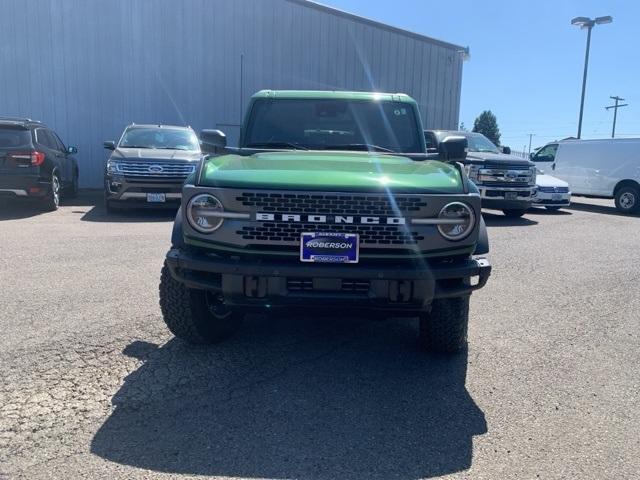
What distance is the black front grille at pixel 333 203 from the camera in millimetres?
3359

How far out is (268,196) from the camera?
133 inches

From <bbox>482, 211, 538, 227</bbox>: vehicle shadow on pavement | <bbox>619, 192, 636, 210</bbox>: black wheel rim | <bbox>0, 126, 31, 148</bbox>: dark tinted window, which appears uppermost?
<bbox>0, 126, 31, 148</bbox>: dark tinted window

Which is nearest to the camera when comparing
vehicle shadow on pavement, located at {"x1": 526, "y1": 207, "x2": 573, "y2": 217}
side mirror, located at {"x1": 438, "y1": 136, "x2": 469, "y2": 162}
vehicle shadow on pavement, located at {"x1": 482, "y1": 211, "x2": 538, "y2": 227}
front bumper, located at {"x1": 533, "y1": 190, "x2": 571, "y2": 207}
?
side mirror, located at {"x1": 438, "y1": 136, "x2": 469, "y2": 162}

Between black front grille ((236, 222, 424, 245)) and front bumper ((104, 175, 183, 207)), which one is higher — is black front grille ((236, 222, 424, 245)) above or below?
above

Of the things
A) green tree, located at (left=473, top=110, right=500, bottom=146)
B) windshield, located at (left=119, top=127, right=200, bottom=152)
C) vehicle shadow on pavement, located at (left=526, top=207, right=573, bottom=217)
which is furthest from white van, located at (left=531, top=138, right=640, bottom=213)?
green tree, located at (left=473, top=110, right=500, bottom=146)

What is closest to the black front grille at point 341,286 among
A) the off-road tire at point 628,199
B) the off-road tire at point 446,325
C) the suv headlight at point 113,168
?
the off-road tire at point 446,325

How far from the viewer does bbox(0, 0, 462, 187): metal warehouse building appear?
16172mm

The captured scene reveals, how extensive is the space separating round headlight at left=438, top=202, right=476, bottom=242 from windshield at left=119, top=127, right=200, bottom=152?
9.75m

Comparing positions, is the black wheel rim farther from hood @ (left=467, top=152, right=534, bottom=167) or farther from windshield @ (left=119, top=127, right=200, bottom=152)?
windshield @ (left=119, top=127, right=200, bottom=152)

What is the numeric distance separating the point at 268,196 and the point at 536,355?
2.38 meters

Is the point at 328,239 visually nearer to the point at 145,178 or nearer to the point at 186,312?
the point at 186,312

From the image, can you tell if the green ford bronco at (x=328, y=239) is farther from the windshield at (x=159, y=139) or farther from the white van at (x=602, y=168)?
the white van at (x=602, y=168)

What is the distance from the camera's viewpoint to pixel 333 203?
11.0 feet

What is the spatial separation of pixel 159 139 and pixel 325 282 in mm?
10123
